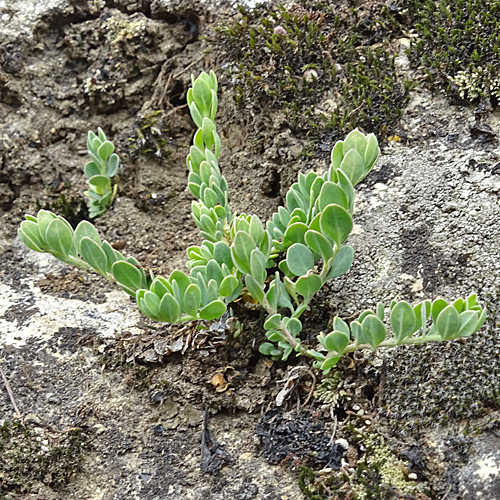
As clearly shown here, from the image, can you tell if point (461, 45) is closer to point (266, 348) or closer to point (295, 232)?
point (295, 232)

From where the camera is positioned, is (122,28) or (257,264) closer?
(257,264)

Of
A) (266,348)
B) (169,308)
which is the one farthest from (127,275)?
(266,348)

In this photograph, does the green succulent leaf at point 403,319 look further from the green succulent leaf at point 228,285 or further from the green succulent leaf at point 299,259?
the green succulent leaf at point 228,285

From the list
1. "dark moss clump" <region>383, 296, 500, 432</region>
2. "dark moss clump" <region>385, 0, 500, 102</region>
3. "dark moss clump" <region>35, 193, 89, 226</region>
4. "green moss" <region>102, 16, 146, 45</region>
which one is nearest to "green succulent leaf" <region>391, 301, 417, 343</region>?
"dark moss clump" <region>383, 296, 500, 432</region>

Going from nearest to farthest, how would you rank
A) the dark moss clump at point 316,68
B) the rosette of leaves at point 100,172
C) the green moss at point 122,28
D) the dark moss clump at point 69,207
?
the dark moss clump at point 316,68
the rosette of leaves at point 100,172
the dark moss clump at point 69,207
the green moss at point 122,28

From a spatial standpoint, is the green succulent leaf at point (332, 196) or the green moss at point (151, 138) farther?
the green moss at point (151, 138)

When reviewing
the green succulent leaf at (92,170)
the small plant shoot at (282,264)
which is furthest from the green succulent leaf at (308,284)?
the green succulent leaf at (92,170)
